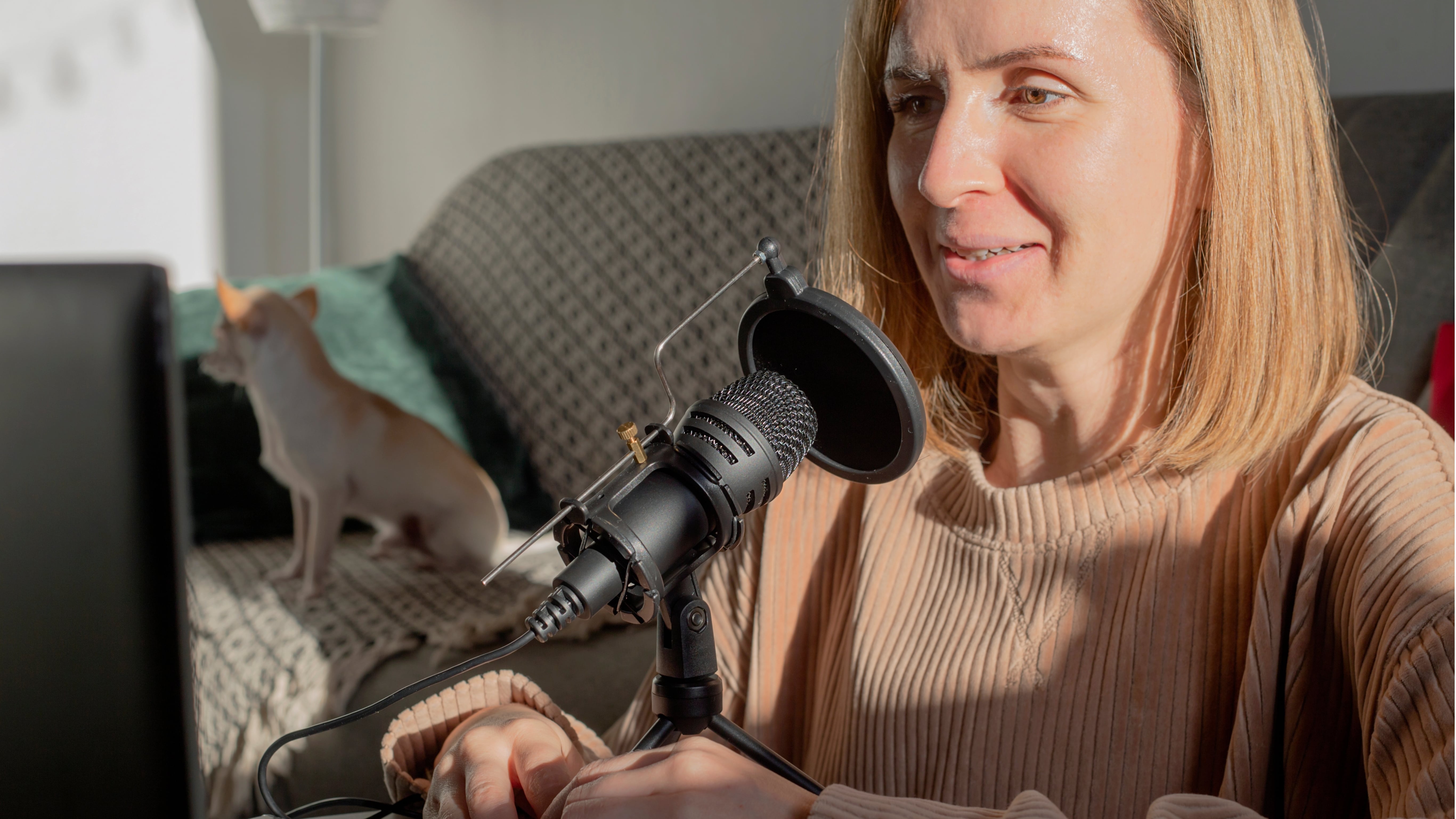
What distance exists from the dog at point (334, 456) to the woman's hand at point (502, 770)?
1.13m

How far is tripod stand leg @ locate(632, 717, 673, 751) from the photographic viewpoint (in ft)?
2.18

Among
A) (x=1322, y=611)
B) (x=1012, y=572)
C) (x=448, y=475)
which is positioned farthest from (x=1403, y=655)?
(x=448, y=475)

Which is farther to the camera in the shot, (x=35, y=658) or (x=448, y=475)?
(x=448, y=475)

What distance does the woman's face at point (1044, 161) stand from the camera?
2.63 ft

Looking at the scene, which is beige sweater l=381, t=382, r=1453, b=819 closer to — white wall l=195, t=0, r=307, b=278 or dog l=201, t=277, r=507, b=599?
dog l=201, t=277, r=507, b=599

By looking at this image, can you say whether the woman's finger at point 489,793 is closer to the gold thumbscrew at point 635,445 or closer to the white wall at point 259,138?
the gold thumbscrew at point 635,445

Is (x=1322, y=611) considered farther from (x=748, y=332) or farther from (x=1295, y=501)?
(x=748, y=332)

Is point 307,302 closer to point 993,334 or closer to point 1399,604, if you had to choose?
point 993,334

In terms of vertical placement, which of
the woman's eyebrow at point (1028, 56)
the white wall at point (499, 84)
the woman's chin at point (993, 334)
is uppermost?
the white wall at point (499, 84)

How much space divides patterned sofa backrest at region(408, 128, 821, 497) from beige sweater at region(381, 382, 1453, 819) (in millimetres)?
896

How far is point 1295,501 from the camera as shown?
0.76 meters

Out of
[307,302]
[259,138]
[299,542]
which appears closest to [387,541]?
[299,542]

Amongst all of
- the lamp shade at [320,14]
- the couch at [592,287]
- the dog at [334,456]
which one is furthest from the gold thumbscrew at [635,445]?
the lamp shade at [320,14]

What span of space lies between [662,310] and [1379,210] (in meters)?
1.12
